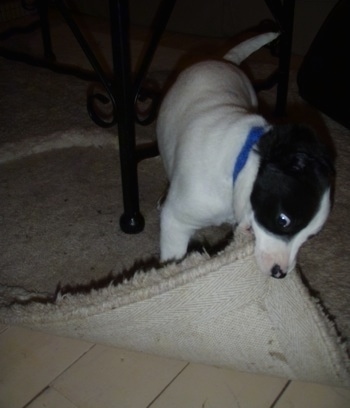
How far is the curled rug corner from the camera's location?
39.3 inches

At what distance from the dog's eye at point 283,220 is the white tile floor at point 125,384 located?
408 mm

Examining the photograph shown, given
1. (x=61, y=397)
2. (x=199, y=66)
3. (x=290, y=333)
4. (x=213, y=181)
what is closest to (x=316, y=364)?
(x=290, y=333)

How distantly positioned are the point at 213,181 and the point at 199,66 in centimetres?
49

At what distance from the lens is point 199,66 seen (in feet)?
4.66

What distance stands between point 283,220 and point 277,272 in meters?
0.11

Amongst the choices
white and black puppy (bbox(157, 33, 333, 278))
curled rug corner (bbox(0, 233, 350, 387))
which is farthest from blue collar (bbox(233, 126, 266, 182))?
curled rug corner (bbox(0, 233, 350, 387))

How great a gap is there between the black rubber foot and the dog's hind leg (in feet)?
0.52

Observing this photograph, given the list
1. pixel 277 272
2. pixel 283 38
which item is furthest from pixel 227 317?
pixel 283 38

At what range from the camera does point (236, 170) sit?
1.03m

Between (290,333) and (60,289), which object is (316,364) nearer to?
(290,333)

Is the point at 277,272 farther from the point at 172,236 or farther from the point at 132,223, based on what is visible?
the point at 132,223

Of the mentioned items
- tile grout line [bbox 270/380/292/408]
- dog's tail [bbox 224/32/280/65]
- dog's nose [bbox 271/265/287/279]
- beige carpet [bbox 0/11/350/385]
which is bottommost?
tile grout line [bbox 270/380/292/408]

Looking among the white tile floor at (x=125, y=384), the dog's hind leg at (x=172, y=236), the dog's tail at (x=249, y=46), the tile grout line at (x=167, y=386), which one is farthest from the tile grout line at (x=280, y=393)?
the dog's tail at (x=249, y=46)

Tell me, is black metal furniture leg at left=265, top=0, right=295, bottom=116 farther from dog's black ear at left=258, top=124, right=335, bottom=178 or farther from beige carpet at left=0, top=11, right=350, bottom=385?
dog's black ear at left=258, top=124, right=335, bottom=178
